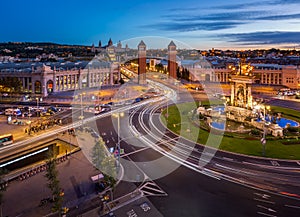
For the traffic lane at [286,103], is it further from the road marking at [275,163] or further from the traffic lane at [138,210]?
the traffic lane at [138,210]

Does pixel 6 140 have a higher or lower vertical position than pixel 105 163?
lower

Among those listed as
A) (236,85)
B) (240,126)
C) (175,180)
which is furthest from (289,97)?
(175,180)


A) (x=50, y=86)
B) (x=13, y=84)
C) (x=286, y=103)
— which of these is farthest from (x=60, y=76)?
(x=286, y=103)

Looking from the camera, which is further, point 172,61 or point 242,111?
point 172,61

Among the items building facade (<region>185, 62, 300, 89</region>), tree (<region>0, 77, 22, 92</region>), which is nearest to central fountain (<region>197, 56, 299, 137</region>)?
building facade (<region>185, 62, 300, 89</region>)

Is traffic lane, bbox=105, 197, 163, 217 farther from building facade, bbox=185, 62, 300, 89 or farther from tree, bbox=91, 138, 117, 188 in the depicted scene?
building facade, bbox=185, 62, 300, 89

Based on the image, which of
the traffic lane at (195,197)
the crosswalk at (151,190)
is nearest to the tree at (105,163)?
the crosswalk at (151,190)

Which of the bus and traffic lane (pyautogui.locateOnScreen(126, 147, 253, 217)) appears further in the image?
the bus

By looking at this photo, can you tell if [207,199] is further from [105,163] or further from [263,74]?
[263,74]

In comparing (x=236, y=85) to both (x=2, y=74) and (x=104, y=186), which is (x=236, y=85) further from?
(x=2, y=74)

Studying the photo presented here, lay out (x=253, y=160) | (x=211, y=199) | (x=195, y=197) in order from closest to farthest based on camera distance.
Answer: (x=211, y=199) → (x=195, y=197) → (x=253, y=160)

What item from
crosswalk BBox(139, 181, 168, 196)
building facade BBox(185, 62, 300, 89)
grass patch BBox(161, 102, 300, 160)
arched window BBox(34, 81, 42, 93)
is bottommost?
crosswalk BBox(139, 181, 168, 196)

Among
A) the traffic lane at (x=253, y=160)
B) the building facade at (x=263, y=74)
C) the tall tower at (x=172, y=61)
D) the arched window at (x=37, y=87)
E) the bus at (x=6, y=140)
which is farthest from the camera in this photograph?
the tall tower at (x=172, y=61)

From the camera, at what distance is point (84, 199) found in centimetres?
2392
